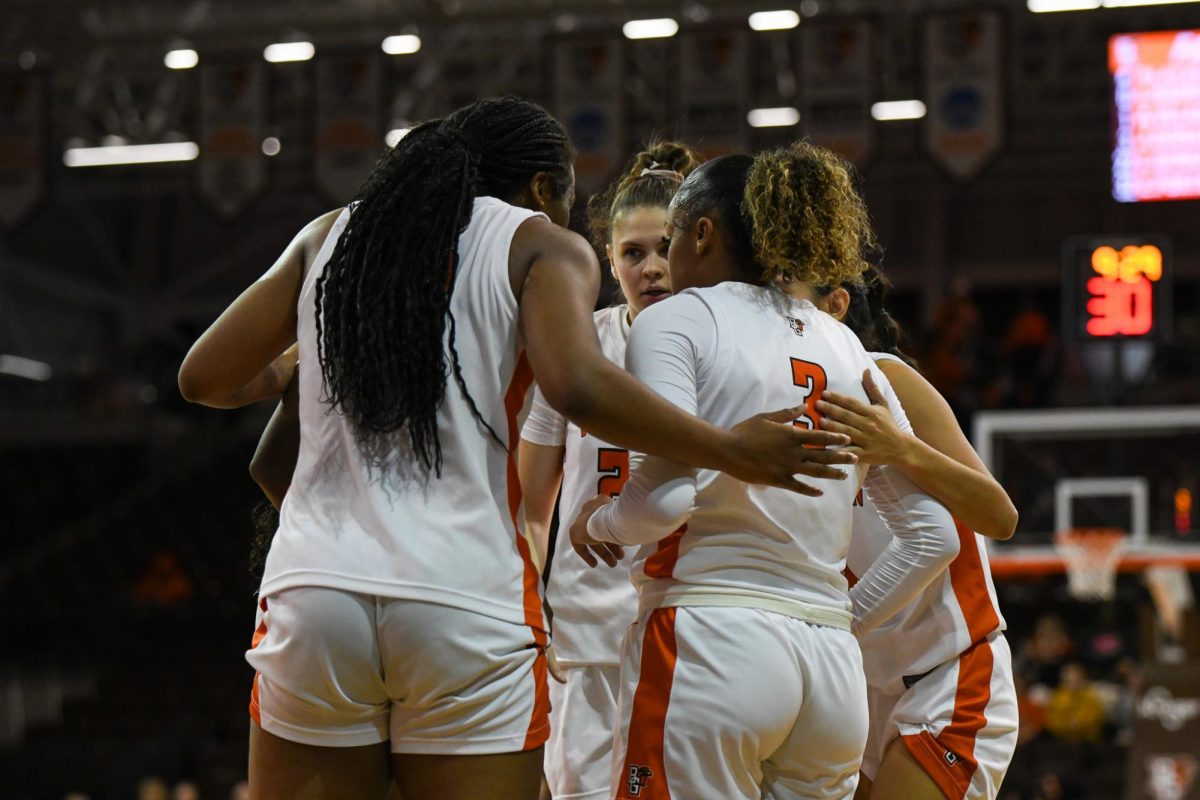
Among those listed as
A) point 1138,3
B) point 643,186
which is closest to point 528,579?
point 643,186

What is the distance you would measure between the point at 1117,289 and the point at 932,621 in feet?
24.2

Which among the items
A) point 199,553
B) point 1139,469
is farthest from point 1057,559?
point 199,553

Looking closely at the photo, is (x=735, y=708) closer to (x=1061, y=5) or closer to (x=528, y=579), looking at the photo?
(x=528, y=579)

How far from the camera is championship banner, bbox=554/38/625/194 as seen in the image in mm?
12797

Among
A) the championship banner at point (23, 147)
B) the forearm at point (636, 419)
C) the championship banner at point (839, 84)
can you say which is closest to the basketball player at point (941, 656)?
the forearm at point (636, 419)

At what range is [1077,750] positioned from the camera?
402 inches

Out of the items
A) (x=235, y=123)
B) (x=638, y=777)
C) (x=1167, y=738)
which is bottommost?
(x=1167, y=738)

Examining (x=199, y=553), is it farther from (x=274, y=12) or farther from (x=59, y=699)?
(x=274, y=12)

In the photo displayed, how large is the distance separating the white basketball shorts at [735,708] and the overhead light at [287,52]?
1222cm

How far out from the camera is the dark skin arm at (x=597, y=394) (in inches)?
95.7

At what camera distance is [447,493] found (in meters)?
2.42

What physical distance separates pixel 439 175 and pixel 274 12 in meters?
13.9

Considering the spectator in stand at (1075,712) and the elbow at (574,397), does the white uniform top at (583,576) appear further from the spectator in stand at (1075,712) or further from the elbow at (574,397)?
the spectator in stand at (1075,712)

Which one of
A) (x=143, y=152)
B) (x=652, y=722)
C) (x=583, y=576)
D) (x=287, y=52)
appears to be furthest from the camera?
(x=143, y=152)
